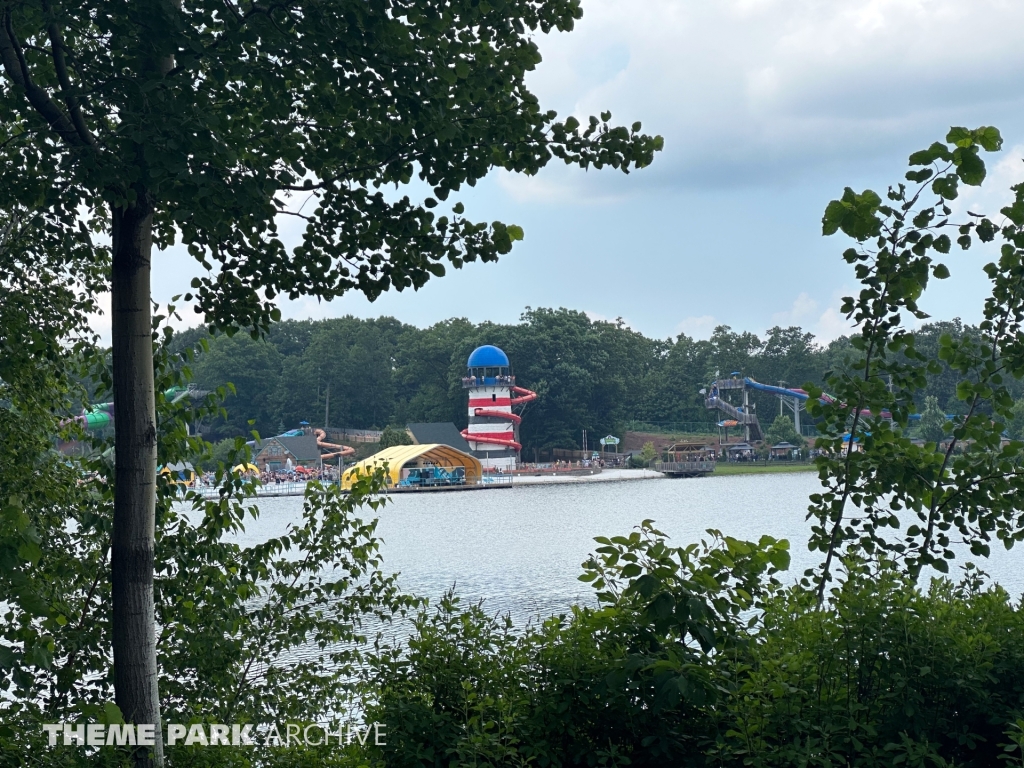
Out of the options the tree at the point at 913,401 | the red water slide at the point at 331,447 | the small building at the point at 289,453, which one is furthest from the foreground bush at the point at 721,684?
the small building at the point at 289,453

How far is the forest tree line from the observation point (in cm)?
8612

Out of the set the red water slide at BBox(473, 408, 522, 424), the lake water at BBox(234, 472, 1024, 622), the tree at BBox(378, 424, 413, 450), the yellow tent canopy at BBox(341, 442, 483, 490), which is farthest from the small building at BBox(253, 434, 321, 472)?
the lake water at BBox(234, 472, 1024, 622)

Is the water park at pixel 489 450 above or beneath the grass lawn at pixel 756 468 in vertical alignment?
above

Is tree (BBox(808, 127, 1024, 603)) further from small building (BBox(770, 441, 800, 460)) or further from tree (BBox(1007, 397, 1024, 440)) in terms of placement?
small building (BBox(770, 441, 800, 460))

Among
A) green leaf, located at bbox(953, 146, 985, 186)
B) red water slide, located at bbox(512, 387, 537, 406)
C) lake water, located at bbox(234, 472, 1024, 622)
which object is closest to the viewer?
green leaf, located at bbox(953, 146, 985, 186)

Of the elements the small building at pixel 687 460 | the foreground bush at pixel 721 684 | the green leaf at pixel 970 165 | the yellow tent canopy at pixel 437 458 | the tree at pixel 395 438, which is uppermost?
the green leaf at pixel 970 165

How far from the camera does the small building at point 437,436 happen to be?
7546cm

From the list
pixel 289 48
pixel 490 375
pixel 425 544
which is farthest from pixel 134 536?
Result: pixel 490 375

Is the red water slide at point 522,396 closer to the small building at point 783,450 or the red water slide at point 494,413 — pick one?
the red water slide at point 494,413

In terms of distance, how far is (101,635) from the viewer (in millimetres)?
4891

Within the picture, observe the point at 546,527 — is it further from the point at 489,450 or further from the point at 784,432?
the point at 784,432

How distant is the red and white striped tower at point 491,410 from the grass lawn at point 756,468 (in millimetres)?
17629

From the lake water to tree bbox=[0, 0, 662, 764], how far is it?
1.66m

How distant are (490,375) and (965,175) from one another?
71909 millimetres
